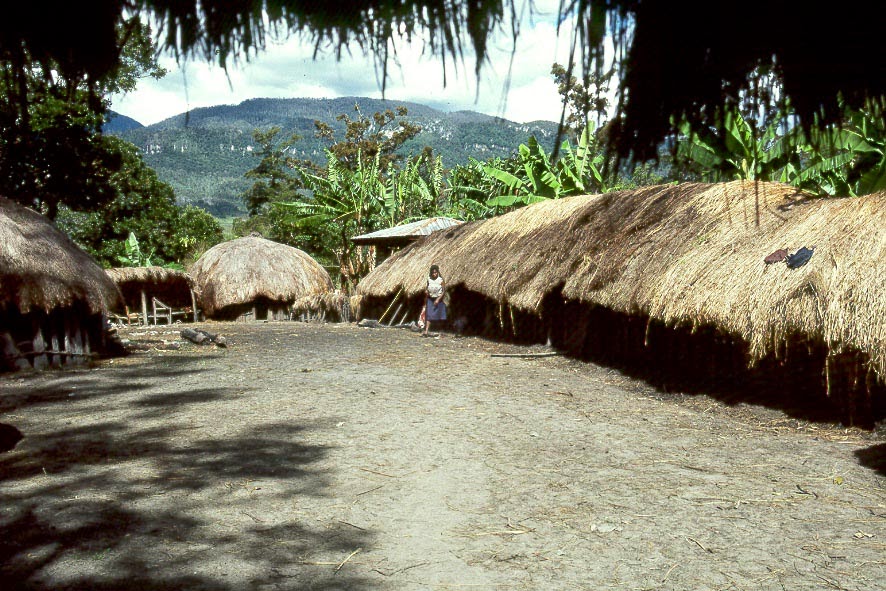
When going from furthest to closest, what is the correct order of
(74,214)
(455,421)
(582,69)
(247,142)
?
(247,142), (74,214), (455,421), (582,69)

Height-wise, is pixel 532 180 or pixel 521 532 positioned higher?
pixel 532 180

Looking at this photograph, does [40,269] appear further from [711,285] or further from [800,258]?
[800,258]

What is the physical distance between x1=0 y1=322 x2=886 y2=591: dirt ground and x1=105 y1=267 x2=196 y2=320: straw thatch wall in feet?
46.7

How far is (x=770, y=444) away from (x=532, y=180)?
30.7 ft

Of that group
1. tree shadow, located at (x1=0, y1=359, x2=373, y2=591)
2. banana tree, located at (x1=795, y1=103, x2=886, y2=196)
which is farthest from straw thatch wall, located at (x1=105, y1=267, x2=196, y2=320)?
banana tree, located at (x1=795, y1=103, x2=886, y2=196)

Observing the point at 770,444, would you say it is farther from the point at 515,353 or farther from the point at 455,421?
the point at 515,353

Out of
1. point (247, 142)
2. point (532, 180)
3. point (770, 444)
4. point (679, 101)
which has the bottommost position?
point (770, 444)

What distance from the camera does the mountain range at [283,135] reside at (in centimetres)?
229

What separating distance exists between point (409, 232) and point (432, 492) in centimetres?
1588

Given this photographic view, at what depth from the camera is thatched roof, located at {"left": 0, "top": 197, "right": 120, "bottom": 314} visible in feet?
32.1

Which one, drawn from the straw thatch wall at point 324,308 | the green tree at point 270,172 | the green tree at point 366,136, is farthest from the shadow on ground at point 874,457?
the green tree at point 270,172

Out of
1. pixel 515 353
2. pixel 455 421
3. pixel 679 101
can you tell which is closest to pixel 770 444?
pixel 455 421

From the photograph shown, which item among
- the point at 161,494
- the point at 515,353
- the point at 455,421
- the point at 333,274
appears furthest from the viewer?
the point at 333,274

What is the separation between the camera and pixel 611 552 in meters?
3.61
